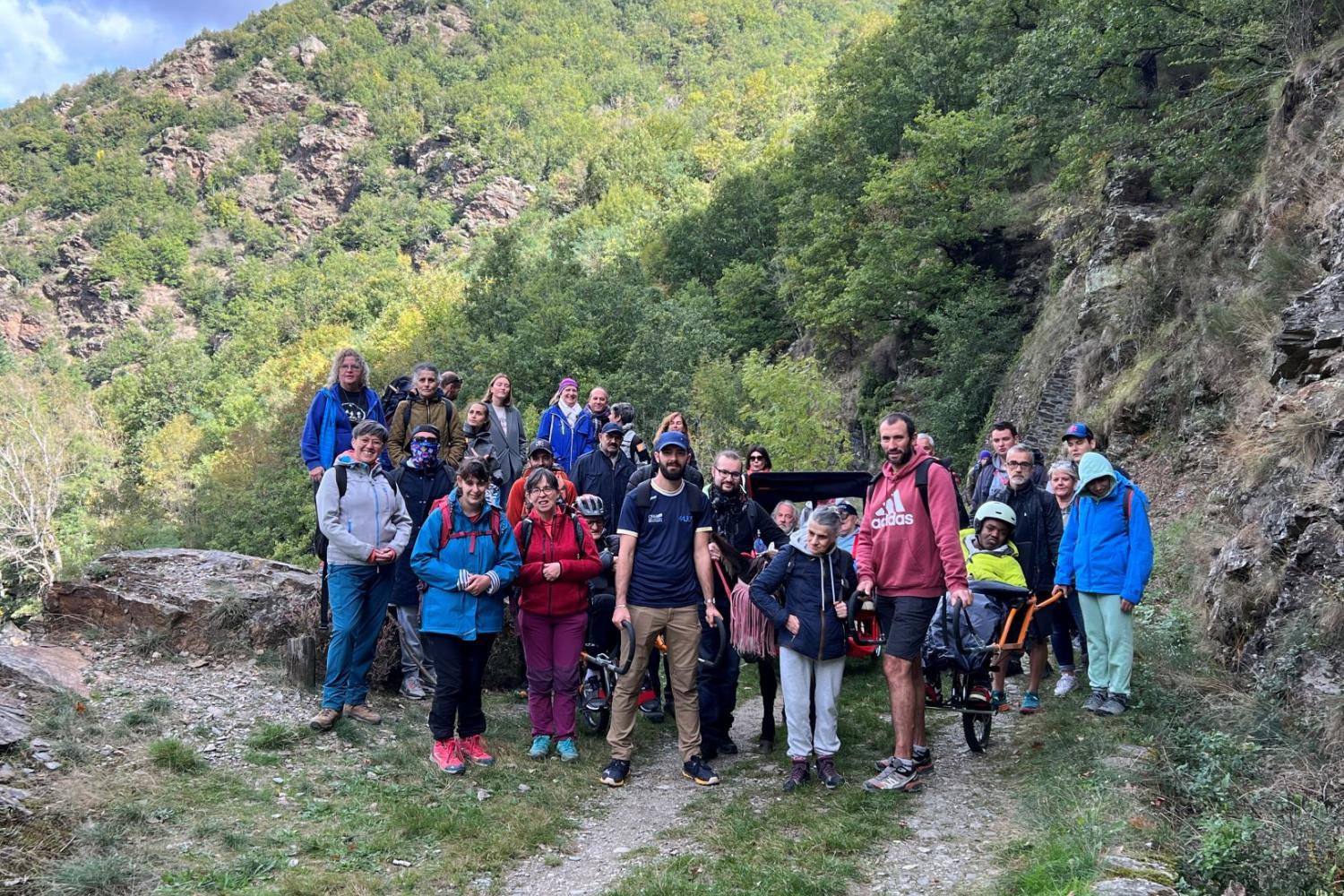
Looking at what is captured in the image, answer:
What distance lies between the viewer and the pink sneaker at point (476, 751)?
20.0ft

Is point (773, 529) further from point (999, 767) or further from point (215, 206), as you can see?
point (215, 206)

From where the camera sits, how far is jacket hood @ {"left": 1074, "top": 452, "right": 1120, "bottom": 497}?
6500mm

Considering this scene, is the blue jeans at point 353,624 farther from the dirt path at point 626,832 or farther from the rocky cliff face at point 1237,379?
the rocky cliff face at point 1237,379

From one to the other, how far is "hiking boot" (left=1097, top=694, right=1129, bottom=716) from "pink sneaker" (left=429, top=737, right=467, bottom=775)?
173 inches

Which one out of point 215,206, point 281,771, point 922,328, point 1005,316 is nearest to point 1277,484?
point 281,771

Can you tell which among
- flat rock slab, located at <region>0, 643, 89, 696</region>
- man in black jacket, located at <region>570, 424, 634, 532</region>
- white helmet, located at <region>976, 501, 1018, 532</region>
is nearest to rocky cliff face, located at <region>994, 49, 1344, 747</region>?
white helmet, located at <region>976, 501, 1018, 532</region>

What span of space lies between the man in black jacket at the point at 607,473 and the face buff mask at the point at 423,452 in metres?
1.31


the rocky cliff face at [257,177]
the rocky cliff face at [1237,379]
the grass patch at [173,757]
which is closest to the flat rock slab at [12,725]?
the grass patch at [173,757]

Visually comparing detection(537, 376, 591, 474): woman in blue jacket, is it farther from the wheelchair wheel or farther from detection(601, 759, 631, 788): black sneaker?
the wheelchair wheel

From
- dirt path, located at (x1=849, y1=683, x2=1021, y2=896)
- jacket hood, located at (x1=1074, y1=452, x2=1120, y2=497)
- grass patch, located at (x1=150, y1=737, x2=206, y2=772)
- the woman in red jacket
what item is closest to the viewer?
dirt path, located at (x1=849, y1=683, x2=1021, y2=896)

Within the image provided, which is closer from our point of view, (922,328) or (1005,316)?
(1005,316)

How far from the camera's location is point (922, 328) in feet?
77.3

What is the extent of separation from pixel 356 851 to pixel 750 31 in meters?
179

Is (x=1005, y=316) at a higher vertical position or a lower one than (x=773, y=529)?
higher
